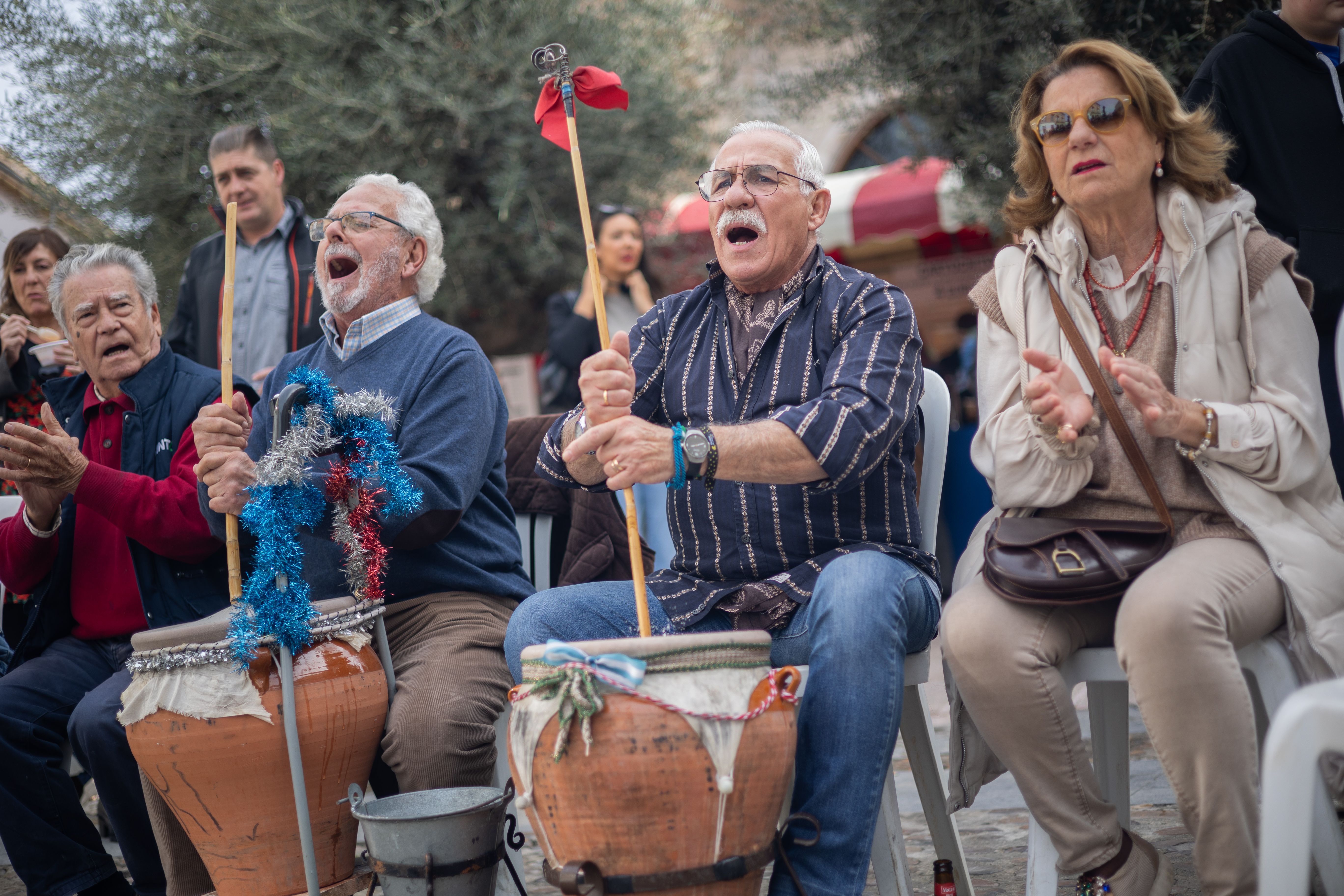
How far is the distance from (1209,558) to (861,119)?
210 inches

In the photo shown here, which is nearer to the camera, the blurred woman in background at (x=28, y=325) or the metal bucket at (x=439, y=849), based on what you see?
the metal bucket at (x=439, y=849)

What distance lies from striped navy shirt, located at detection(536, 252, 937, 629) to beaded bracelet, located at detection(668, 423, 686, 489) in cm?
20

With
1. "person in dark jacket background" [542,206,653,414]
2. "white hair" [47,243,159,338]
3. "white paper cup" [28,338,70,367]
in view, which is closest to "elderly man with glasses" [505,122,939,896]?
"white hair" [47,243,159,338]

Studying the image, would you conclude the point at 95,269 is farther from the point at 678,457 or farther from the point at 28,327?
the point at 678,457

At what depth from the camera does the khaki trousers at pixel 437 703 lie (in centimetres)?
256

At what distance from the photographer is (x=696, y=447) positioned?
7.44 ft

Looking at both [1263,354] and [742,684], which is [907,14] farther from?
[742,684]

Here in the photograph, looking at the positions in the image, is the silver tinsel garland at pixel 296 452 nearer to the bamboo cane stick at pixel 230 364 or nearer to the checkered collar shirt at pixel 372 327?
the bamboo cane stick at pixel 230 364

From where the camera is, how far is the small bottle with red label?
98.7 inches

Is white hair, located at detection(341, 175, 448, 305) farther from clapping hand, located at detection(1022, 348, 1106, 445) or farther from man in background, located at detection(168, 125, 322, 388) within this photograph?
clapping hand, located at detection(1022, 348, 1106, 445)

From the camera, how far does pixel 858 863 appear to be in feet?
7.19

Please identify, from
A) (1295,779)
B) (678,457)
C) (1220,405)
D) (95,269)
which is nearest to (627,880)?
(678,457)

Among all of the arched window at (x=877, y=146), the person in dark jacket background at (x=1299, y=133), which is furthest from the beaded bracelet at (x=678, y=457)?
the arched window at (x=877, y=146)

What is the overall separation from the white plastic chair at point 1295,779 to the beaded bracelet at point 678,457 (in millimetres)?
1078
